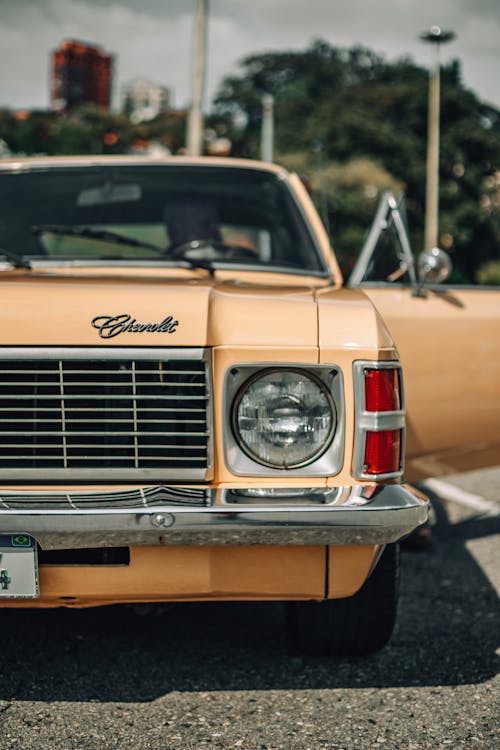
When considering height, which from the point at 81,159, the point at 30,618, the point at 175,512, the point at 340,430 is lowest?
the point at 30,618

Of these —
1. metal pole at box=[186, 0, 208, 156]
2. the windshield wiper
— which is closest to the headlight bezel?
the windshield wiper

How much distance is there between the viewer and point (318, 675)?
142 inches

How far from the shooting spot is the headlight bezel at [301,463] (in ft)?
10.2

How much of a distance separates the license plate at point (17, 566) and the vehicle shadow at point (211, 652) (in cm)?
51

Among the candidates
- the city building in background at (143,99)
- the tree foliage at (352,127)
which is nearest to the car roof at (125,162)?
the tree foliage at (352,127)

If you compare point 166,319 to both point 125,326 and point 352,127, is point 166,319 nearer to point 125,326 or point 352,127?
point 125,326

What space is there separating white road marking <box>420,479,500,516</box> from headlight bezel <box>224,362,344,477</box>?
3391 millimetres

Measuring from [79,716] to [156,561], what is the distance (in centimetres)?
54

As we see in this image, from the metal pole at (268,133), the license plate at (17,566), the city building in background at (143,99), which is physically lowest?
the license plate at (17,566)

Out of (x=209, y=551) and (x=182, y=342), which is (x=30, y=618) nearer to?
(x=209, y=551)

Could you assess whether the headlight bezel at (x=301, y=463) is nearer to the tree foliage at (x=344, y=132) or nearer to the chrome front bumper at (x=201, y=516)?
the chrome front bumper at (x=201, y=516)

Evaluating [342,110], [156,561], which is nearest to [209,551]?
[156,561]

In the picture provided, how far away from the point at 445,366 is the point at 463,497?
9.94 ft

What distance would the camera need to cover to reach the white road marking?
21.8ft
